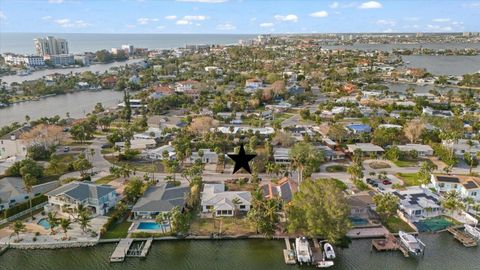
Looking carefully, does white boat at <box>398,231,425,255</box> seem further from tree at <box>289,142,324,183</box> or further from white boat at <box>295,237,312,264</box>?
tree at <box>289,142,324,183</box>

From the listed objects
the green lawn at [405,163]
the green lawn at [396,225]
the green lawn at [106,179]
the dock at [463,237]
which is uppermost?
the green lawn at [106,179]

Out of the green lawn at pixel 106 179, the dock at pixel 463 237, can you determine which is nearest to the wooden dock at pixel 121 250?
the green lawn at pixel 106 179

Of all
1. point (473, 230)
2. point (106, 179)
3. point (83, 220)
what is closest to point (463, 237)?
point (473, 230)

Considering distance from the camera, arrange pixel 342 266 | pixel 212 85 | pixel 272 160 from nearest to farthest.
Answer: pixel 342 266
pixel 272 160
pixel 212 85

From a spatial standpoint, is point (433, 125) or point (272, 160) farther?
point (433, 125)

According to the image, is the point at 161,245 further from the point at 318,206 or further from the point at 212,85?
the point at 212,85

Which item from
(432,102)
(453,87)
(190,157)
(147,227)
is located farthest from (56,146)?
(453,87)

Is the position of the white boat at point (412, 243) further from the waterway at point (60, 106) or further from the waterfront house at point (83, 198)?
the waterway at point (60, 106)
